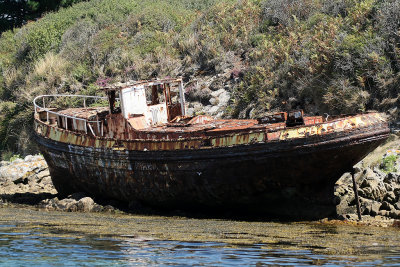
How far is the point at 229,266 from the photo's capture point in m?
8.76

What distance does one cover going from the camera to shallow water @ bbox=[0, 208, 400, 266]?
921 cm

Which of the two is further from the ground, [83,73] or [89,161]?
[83,73]

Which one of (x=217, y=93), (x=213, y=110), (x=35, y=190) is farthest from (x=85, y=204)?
(x=217, y=93)

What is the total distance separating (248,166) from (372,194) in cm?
258

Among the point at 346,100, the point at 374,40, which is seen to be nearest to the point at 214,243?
the point at 346,100

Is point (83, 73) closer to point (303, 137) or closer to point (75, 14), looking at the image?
point (75, 14)

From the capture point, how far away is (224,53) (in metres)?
24.9

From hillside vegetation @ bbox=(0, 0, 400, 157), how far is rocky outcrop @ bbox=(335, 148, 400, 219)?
3.84m

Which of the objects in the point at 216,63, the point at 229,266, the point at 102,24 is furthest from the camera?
the point at 102,24

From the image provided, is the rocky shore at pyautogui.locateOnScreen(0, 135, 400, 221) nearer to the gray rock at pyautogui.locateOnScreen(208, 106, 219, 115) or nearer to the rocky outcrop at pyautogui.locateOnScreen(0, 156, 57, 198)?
the rocky outcrop at pyautogui.locateOnScreen(0, 156, 57, 198)

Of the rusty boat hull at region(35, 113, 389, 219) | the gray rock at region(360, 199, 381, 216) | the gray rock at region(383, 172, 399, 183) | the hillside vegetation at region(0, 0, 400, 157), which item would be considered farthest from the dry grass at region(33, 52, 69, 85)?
the gray rock at region(360, 199, 381, 216)

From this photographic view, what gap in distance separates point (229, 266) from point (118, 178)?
22.8 ft

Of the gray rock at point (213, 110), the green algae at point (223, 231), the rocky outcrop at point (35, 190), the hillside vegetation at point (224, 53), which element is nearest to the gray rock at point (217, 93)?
the hillside vegetation at point (224, 53)

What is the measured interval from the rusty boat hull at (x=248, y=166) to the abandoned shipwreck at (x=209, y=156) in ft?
0.06
